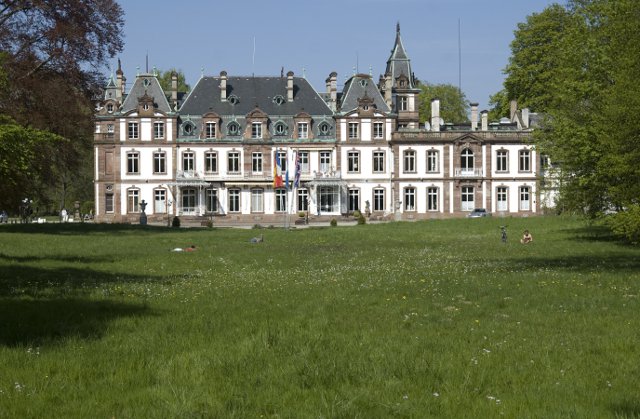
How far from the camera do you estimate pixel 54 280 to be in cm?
1947

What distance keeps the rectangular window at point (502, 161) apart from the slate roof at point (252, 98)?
54.5ft

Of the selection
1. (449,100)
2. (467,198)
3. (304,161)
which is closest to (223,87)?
(304,161)

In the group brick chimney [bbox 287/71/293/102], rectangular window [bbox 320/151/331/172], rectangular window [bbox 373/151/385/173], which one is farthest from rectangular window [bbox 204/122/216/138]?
rectangular window [bbox 373/151/385/173]

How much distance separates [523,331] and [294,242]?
28.6 metres

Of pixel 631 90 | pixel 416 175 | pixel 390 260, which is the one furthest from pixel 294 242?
pixel 416 175

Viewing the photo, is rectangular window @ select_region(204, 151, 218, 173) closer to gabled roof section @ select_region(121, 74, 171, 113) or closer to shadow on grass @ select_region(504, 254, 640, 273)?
gabled roof section @ select_region(121, 74, 171, 113)

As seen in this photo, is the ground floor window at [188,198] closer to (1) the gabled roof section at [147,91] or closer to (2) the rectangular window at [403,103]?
(1) the gabled roof section at [147,91]

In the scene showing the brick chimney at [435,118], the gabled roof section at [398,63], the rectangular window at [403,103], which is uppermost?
the gabled roof section at [398,63]

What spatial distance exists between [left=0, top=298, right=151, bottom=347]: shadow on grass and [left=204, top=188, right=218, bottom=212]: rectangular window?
6323 centimetres

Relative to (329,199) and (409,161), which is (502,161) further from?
(329,199)

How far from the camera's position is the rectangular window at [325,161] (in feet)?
260

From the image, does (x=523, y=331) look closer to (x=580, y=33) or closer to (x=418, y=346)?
(x=418, y=346)

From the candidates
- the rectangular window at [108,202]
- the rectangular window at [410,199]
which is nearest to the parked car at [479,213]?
the rectangular window at [410,199]

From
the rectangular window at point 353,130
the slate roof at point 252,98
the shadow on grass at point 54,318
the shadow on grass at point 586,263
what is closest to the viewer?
the shadow on grass at point 54,318
